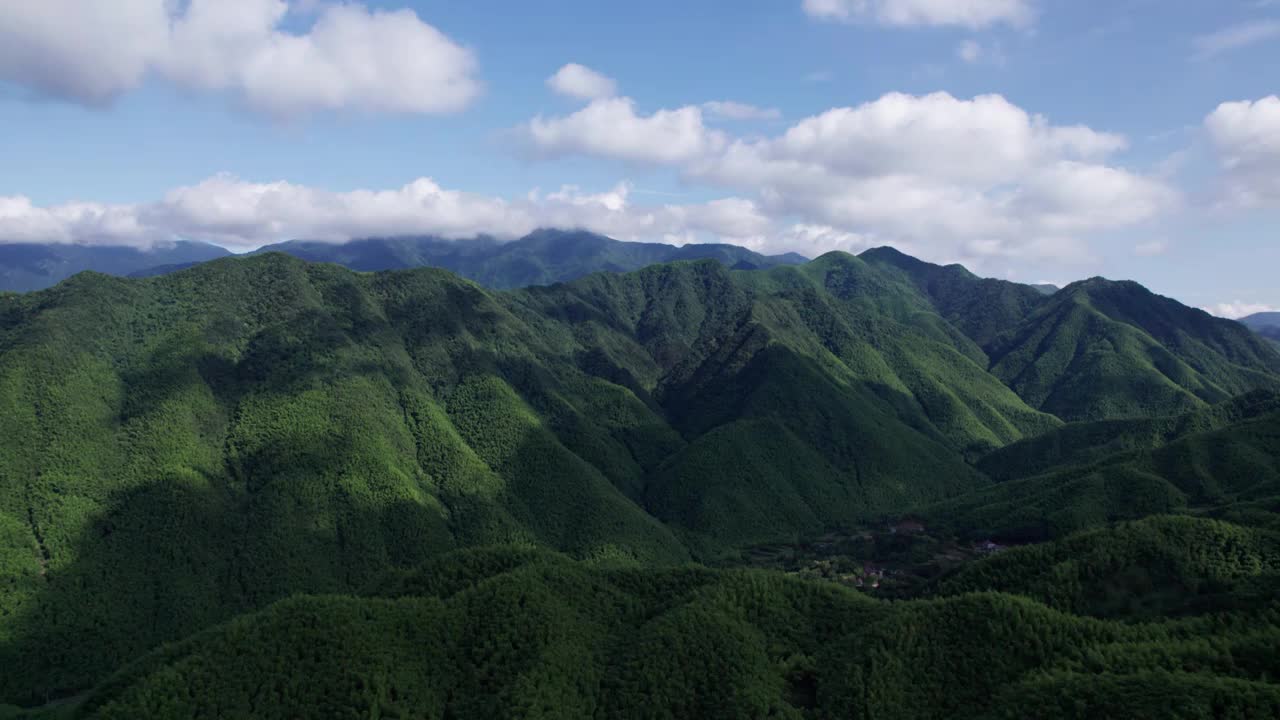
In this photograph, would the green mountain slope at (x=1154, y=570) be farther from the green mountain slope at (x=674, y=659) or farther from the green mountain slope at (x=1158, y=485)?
the green mountain slope at (x=1158, y=485)

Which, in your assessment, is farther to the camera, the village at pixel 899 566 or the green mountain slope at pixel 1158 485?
the green mountain slope at pixel 1158 485

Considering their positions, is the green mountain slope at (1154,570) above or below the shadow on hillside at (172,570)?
above

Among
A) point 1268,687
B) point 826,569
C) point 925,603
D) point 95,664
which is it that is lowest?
point 95,664

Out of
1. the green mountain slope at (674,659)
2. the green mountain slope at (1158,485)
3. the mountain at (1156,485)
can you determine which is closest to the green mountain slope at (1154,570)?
the green mountain slope at (674,659)

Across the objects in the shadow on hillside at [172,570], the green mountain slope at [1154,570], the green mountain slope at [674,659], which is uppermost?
the green mountain slope at [1154,570]

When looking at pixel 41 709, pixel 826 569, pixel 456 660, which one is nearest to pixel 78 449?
pixel 41 709

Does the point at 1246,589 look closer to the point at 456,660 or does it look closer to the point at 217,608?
the point at 456,660

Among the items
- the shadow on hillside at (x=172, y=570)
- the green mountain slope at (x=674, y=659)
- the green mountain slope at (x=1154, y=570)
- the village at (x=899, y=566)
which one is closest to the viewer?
the green mountain slope at (x=674, y=659)

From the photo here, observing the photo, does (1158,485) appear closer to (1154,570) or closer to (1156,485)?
(1156,485)
